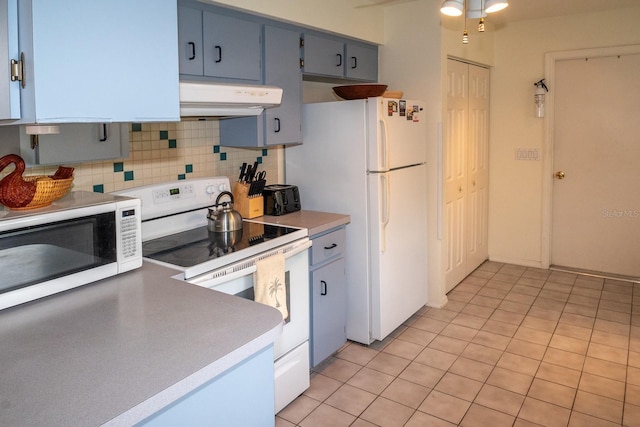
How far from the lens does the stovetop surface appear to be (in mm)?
2141

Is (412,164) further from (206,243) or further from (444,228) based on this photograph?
(206,243)

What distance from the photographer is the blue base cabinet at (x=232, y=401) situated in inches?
47.4

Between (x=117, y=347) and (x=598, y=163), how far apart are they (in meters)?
4.50

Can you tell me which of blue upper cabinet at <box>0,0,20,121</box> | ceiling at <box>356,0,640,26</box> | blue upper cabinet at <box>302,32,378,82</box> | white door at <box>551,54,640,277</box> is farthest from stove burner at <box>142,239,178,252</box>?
white door at <box>551,54,640,277</box>

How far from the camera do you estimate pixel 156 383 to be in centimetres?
109

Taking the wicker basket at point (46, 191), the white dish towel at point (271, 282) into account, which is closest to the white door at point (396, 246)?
the white dish towel at point (271, 282)

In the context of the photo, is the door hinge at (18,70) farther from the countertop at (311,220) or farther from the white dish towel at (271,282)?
the countertop at (311,220)

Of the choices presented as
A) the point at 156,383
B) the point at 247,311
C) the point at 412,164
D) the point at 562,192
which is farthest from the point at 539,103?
the point at 156,383

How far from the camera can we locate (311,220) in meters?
2.93

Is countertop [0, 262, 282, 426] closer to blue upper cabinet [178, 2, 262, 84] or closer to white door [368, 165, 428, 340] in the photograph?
blue upper cabinet [178, 2, 262, 84]

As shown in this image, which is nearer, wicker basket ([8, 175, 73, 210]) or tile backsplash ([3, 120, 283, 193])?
wicker basket ([8, 175, 73, 210])

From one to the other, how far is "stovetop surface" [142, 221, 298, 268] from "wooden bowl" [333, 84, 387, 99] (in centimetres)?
105

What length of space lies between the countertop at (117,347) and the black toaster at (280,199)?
4.42 feet

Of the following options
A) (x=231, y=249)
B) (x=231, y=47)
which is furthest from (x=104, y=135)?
(x=231, y=47)
